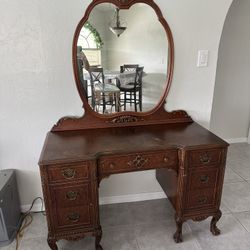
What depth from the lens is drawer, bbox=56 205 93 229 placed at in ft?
4.70

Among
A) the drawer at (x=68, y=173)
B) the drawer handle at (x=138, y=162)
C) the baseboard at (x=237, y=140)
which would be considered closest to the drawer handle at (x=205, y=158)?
the drawer handle at (x=138, y=162)

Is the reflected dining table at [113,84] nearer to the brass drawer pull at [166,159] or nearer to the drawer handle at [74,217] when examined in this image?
the brass drawer pull at [166,159]

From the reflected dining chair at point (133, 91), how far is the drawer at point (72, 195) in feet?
2.37

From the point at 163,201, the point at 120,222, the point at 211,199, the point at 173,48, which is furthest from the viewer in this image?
the point at 163,201

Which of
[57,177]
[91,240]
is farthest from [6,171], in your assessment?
[91,240]

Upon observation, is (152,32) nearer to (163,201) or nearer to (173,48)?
(173,48)

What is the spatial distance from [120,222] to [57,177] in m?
0.83

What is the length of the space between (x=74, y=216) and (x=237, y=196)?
1.59 meters

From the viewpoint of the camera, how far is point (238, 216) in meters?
1.94

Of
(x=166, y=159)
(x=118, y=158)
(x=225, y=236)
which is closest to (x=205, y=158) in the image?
(x=166, y=159)

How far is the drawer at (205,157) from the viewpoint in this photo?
148 centimetres

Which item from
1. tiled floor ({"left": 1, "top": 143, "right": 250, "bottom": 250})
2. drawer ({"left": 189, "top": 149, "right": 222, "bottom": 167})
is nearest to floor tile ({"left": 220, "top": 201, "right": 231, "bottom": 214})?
tiled floor ({"left": 1, "top": 143, "right": 250, "bottom": 250})

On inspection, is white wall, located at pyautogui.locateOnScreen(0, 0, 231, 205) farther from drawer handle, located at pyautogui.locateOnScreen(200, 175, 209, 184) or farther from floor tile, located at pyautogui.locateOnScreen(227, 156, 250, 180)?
floor tile, located at pyautogui.locateOnScreen(227, 156, 250, 180)

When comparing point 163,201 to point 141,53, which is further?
point 163,201
